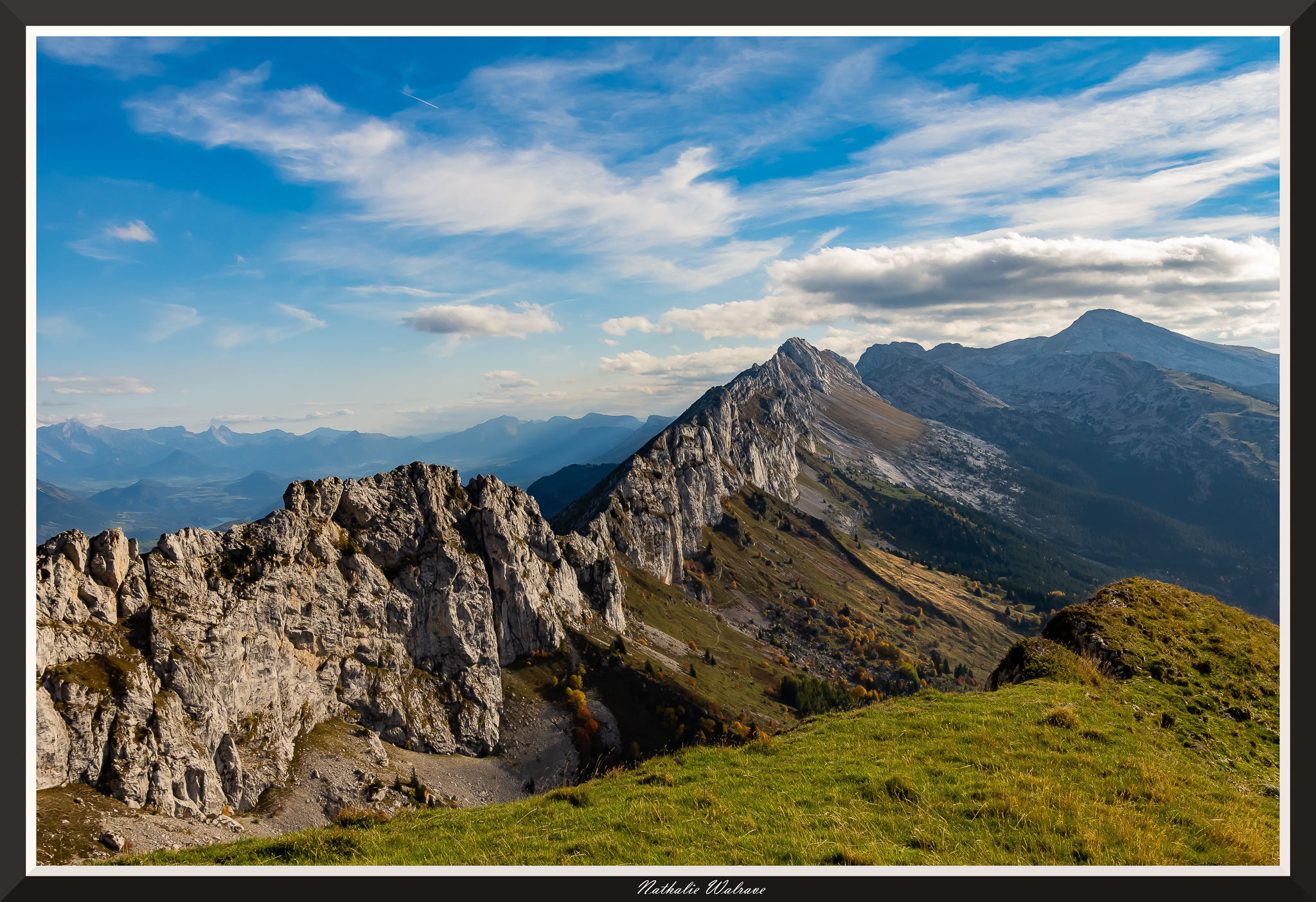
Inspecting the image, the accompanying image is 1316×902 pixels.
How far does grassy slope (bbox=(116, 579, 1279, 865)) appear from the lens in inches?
494

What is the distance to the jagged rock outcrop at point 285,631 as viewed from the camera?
64688 millimetres

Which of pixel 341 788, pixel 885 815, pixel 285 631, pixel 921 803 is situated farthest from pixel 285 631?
pixel 921 803

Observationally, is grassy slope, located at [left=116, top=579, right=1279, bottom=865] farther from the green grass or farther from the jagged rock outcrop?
the jagged rock outcrop

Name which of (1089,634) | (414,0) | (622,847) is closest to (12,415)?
(414,0)

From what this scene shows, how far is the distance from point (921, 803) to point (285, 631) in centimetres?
10168

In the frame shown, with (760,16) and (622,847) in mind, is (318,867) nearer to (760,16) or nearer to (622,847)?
(622,847)

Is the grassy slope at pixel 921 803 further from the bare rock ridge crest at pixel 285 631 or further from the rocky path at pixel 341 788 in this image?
the bare rock ridge crest at pixel 285 631

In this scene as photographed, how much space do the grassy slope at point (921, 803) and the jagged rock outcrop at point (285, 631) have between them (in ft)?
234

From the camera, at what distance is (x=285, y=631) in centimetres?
9131

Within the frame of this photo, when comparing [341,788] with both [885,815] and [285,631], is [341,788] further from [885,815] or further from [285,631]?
[885,815]

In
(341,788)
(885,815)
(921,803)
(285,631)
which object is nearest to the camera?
(885,815)

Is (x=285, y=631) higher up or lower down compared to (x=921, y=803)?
→ lower down

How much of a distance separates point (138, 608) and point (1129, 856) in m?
95.5
